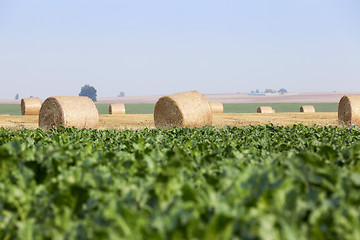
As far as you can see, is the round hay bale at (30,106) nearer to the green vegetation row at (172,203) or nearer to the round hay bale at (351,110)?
the round hay bale at (351,110)

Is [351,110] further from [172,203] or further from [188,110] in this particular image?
[172,203]

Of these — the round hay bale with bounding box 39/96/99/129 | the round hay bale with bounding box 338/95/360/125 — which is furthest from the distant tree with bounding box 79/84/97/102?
the round hay bale with bounding box 338/95/360/125

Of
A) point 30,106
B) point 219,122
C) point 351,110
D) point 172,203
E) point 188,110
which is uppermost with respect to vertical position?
point 30,106

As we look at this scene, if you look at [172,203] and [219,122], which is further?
[219,122]

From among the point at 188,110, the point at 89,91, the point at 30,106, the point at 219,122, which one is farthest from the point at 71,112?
the point at 89,91

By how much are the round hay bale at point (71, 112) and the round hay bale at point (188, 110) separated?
11.6 feet

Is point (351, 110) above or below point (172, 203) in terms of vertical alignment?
below

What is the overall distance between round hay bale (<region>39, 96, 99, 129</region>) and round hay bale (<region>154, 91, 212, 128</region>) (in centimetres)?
354

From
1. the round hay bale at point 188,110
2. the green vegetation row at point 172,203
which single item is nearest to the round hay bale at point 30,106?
the round hay bale at point 188,110

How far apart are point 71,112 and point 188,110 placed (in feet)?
17.5

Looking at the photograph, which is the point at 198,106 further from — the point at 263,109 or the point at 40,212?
the point at 263,109

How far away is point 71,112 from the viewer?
17453 millimetres

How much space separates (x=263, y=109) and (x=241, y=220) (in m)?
37.3

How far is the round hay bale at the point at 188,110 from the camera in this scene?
17219 millimetres
